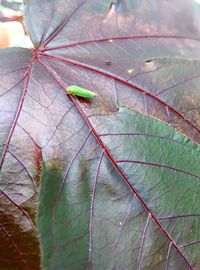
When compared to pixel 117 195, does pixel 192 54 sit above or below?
above

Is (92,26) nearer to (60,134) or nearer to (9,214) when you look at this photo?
(60,134)

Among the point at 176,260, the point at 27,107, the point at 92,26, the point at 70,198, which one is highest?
the point at 92,26

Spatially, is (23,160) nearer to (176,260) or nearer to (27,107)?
(27,107)

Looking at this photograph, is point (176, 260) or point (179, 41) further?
point (179, 41)

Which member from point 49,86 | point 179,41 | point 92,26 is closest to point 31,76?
point 49,86

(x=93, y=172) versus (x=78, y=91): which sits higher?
(x=78, y=91)

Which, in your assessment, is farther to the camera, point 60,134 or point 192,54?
point 192,54

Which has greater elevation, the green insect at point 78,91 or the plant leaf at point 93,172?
the green insect at point 78,91

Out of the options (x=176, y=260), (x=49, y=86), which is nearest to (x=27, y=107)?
(x=49, y=86)

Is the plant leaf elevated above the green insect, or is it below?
below
